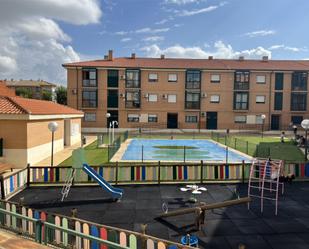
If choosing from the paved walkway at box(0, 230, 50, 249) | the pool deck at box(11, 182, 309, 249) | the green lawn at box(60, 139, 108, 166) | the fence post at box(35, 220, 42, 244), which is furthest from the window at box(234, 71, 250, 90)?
the paved walkway at box(0, 230, 50, 249)

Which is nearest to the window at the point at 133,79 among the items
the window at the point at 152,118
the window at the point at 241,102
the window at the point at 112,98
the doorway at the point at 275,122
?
the window at the point at 112,98

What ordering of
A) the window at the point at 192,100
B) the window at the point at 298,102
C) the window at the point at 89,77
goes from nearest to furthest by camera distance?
the window at the point at 89,77 → the window at the point at 192,100 → the window at the point at 298,102

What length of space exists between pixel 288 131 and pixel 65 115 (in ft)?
123

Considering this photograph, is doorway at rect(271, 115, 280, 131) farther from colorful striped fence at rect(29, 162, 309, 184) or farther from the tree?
the tree

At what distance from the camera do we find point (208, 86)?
158 ft

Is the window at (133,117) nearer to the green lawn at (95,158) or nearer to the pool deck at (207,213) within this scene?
the green lawn at (95,158)

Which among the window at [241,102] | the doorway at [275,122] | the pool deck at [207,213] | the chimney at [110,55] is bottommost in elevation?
the pool deck at [207,213]

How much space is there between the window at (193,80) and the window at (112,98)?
12.5m

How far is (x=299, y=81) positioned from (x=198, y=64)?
1772 cm

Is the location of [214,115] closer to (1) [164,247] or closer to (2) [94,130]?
(2) [94,130]

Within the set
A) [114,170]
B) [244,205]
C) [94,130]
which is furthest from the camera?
[94,130]

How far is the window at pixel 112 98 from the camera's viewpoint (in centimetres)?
4741

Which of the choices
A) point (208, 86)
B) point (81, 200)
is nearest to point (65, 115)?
point (81, 200)

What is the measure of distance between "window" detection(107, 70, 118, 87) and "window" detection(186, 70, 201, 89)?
12.2 meters
